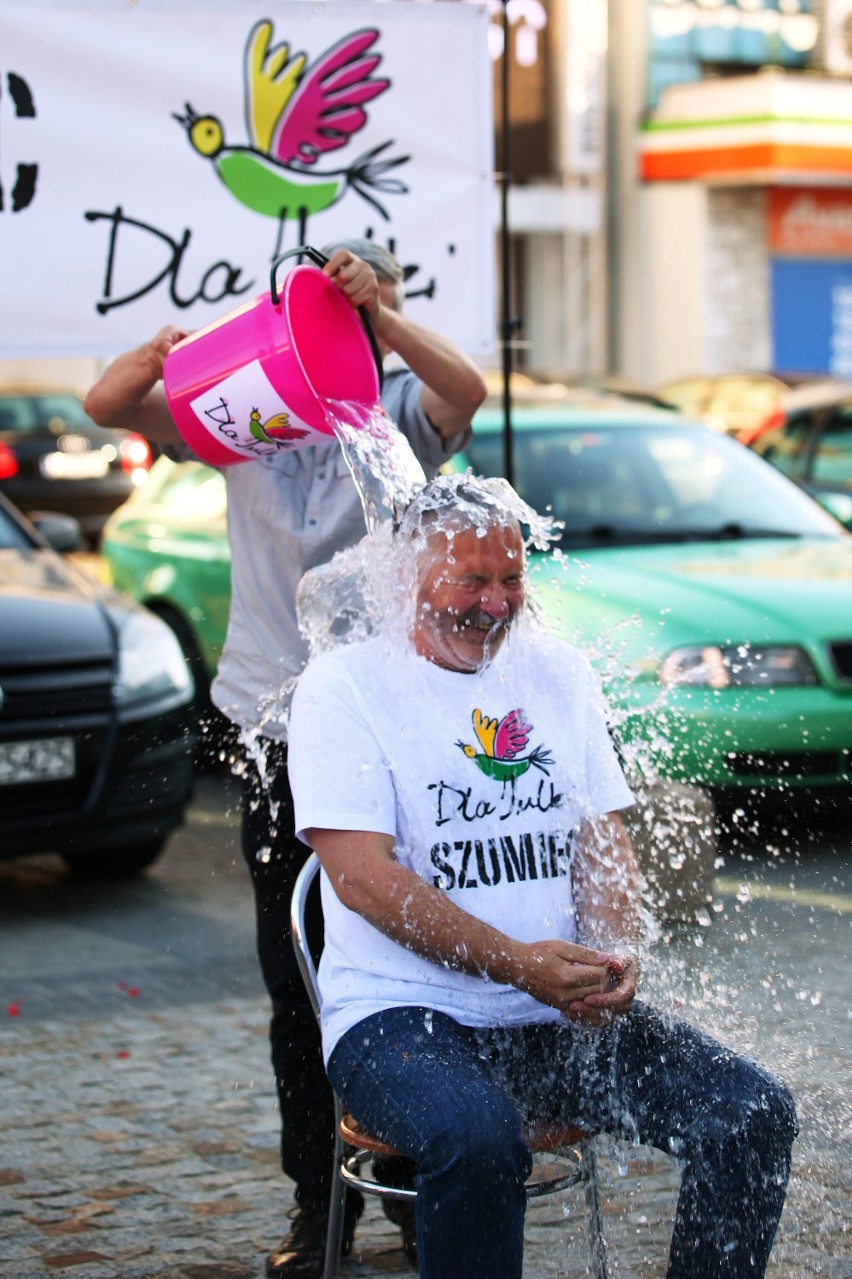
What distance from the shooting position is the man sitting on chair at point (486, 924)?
9.59ft

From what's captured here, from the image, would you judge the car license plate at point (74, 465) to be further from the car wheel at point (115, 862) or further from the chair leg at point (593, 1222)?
→ the chair leg at point (593, 1222)

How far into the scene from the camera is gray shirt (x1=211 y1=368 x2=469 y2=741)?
378 cm

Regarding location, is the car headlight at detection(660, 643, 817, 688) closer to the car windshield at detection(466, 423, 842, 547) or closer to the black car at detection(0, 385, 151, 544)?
the car windshield at detection(466, 423, 842, 547)

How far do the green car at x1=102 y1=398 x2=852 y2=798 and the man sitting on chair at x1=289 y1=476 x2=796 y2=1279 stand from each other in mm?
1455

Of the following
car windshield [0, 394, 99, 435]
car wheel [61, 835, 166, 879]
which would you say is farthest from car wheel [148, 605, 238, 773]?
car windshield [0, 394, 99, 435]

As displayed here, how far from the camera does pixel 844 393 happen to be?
10.6 metres

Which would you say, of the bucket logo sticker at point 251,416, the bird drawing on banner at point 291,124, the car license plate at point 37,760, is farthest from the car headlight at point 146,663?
the bucket logo sticker at point 251,416

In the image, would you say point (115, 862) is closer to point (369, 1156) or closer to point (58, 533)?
point (58, 533)

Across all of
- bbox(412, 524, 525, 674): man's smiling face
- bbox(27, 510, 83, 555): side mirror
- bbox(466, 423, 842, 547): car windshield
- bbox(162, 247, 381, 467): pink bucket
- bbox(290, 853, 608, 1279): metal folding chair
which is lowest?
bbox(290, 853, 608, 1279): metal folding chair

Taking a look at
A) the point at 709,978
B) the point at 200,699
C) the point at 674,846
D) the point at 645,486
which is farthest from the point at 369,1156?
the point at 200,699

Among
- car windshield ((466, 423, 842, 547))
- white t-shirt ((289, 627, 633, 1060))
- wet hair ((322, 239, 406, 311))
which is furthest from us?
car windshield ((466, 423, 842, 547))

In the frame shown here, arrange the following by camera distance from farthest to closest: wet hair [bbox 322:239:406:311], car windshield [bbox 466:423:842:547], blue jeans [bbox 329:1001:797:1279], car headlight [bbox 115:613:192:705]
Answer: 1. car windshield [bbox 466:423:842:547]
2. car headlight [bbox 115:613:192:705]
3. wet hair [bbox 322:239:406:311]
4. blue jeans [bbox 329:1001:797:1279]

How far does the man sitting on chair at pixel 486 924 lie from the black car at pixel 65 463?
49.9 feet

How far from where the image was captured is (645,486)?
25.3ft
